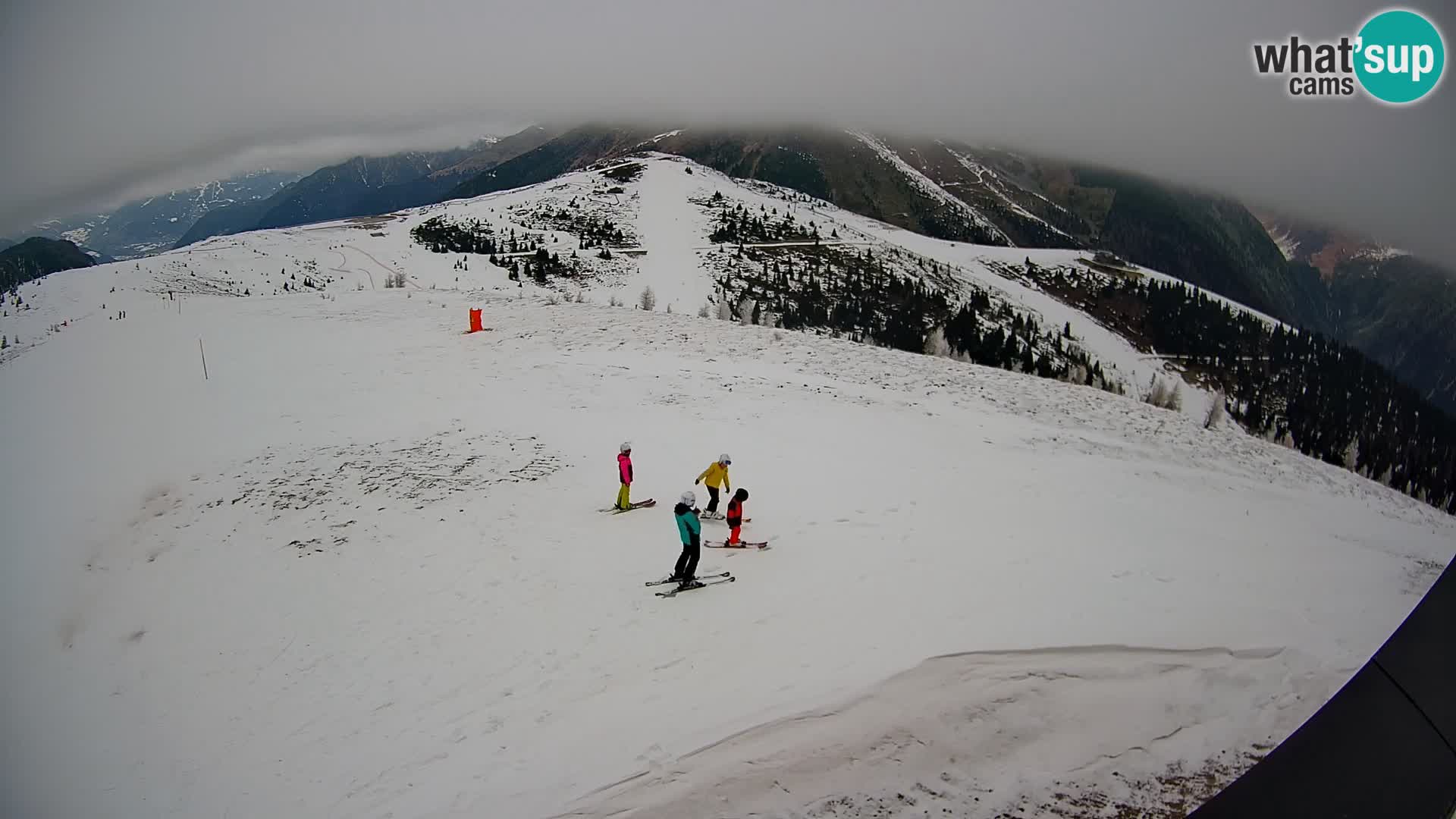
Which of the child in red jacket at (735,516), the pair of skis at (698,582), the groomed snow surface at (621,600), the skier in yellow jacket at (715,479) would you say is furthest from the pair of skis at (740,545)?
the skier in yellow jacket at (715,479)

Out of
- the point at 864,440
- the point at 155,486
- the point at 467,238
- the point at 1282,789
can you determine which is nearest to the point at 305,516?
the point at 155,486

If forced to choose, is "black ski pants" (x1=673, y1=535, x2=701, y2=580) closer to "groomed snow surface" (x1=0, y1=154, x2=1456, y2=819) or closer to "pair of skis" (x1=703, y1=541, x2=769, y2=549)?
"groomed snow surface" (x1=0, y1=154, x2=1456, y2=819)

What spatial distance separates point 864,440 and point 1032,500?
4297 millimetres

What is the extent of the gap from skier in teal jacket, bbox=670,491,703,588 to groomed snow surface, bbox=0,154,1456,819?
1.43 ft

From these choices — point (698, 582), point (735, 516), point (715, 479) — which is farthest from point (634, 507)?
point (698, 582)

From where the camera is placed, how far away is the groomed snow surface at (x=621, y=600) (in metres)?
5.43

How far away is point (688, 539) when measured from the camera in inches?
341

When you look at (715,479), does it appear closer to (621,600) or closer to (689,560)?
(689,560)

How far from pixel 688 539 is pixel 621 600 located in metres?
1.23

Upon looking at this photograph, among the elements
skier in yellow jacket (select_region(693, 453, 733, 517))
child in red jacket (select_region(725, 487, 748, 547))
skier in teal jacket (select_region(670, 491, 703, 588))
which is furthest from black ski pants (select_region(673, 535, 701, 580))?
skier in yellow jacket (select_region(693, 453, 733, 517))

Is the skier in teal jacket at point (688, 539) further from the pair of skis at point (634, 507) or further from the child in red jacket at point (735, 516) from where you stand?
the pair of skis at point (634, 507)

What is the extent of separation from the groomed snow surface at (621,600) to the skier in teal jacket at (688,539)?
17.1 inches

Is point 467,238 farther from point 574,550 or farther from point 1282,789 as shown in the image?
point 1282,789

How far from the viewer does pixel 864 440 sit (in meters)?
15.2
